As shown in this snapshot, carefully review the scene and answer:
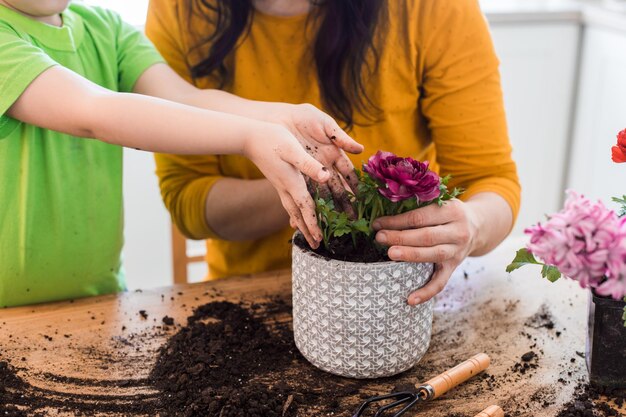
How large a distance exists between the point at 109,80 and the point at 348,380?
0.65 metres

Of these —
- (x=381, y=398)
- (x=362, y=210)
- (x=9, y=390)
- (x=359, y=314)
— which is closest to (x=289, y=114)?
(x=362, y=210)

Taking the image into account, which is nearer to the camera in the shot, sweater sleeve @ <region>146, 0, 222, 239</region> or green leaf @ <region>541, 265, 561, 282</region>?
green leaf @ <region>541, 265, 561, 282</region>

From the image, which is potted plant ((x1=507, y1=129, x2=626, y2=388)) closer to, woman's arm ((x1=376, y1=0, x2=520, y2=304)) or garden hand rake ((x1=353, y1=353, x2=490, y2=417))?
garden hand rake ((x1=353, y1=353, x2=490, y2=417))

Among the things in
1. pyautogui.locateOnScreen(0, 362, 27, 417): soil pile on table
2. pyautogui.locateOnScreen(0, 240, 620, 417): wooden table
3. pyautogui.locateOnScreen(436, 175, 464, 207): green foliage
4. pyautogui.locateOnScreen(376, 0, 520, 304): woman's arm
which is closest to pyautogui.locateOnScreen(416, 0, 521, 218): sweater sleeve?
pyautogui.locateOnScreen(376, 0, 520, 304): woman's arm

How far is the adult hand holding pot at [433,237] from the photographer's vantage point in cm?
92

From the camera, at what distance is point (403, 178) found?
0.86m

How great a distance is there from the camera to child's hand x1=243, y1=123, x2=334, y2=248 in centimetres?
90

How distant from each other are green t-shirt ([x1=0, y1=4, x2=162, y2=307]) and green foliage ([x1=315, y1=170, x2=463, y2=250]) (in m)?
0.47

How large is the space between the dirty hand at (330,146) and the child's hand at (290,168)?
0.21ft

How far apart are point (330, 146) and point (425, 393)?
13.7 inches

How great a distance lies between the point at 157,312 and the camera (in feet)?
3.65

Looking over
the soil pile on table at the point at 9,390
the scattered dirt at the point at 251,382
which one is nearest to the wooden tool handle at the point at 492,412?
the scattered dirt at the point at 251,382

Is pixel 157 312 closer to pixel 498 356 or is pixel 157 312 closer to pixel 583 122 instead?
pixel 498 356

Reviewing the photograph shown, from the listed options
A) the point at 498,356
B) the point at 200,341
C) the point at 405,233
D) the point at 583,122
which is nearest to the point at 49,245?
the point at 200,341
